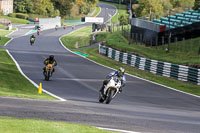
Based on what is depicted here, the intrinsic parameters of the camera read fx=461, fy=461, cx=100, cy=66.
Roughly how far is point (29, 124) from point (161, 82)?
23.1 m

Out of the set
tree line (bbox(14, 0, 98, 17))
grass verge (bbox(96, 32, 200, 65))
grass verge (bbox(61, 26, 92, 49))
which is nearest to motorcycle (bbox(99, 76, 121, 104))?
grass verge (bbox(96, 32, 200, 65))

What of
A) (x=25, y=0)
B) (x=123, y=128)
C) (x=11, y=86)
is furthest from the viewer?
(x=25, y=0)

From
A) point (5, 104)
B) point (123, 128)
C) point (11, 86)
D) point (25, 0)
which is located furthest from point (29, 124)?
point (25, 0)

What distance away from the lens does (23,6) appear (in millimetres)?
140875

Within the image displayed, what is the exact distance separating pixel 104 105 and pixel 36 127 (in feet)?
26.0

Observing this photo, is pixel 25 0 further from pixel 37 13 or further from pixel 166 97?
pixel 166 97

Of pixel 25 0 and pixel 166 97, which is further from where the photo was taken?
pixel 25 0

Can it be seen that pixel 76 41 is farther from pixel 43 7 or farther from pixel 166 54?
pixel 43 7

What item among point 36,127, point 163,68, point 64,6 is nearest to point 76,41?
point 163,68

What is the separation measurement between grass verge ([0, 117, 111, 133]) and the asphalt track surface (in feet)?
4.14

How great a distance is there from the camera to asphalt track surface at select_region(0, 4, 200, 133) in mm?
12203

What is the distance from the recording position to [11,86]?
23.3 metres

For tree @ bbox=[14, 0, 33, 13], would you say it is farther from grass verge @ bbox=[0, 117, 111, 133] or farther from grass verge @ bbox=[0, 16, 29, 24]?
grass verge @ bbox=[0, 117, 111, 133]

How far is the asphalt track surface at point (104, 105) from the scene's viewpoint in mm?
12203
